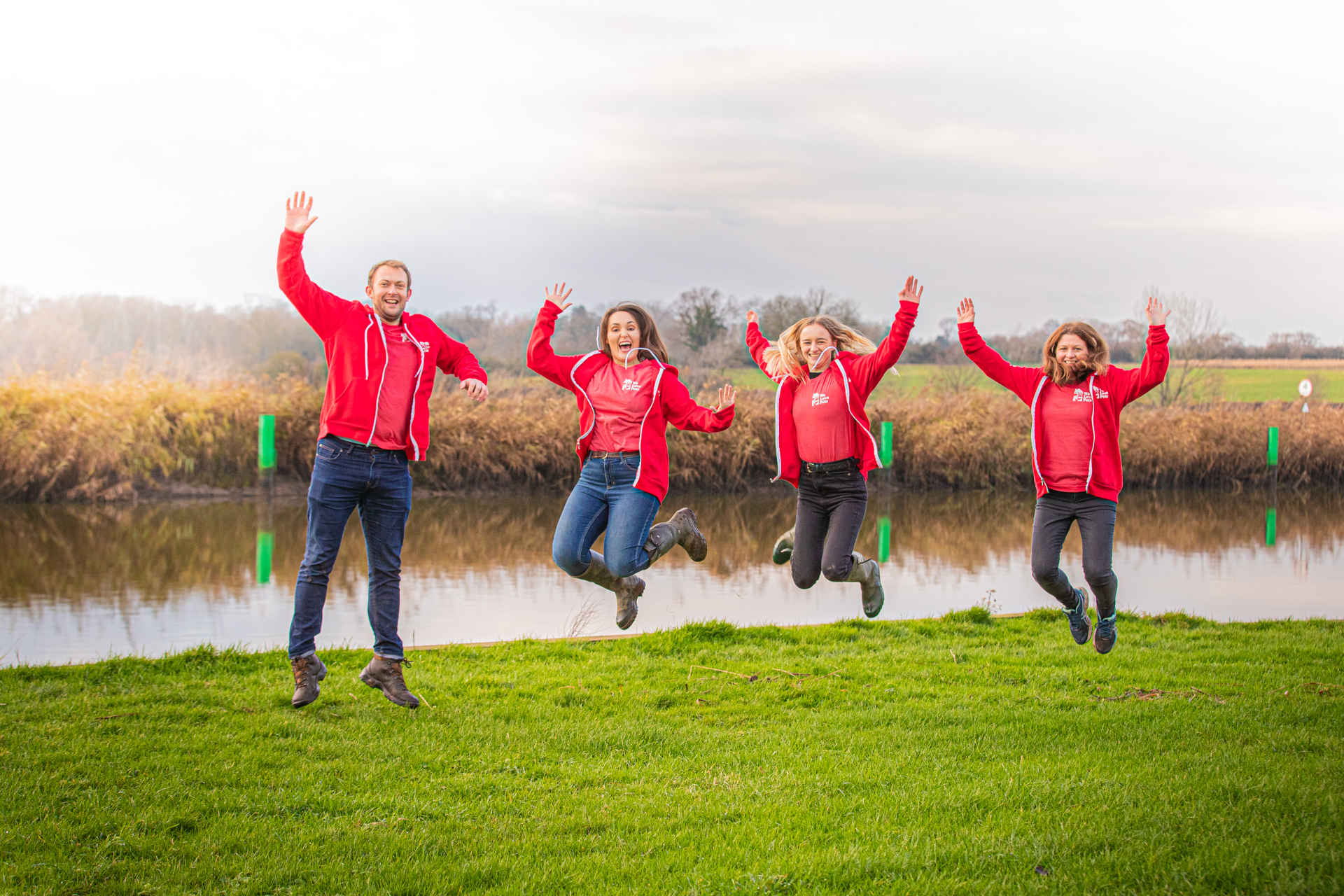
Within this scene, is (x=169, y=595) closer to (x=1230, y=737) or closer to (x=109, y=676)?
(x=109, y=676)

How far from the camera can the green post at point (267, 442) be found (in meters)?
17.5

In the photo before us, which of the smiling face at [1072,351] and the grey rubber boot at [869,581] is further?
the grey rubber boot at [869,581]

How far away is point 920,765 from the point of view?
17.8 feet

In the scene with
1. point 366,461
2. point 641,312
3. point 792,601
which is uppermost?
point 641,312

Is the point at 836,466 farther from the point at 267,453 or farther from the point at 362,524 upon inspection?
the point at 267,453

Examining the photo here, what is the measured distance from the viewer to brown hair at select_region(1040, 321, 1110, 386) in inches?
237

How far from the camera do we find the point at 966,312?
18.9 ft

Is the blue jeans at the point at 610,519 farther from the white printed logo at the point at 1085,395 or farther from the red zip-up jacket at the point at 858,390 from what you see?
the white printed logo at the point at 1085,395

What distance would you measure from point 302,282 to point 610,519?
195cm

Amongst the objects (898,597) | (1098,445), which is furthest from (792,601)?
(1098,445)

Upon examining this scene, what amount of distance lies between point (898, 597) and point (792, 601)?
3.51ft

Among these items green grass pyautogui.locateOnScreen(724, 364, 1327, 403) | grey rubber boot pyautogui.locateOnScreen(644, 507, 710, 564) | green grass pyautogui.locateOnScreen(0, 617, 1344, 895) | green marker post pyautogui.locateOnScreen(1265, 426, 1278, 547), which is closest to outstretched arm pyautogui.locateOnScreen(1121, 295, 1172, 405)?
green grass pyautogui.locateOnScreen(0, 617, 1344, 895)

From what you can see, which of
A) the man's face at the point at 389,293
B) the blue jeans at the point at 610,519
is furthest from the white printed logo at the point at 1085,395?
the man's face at the point at 389,293

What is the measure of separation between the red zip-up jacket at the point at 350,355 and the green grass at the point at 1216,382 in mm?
14449
